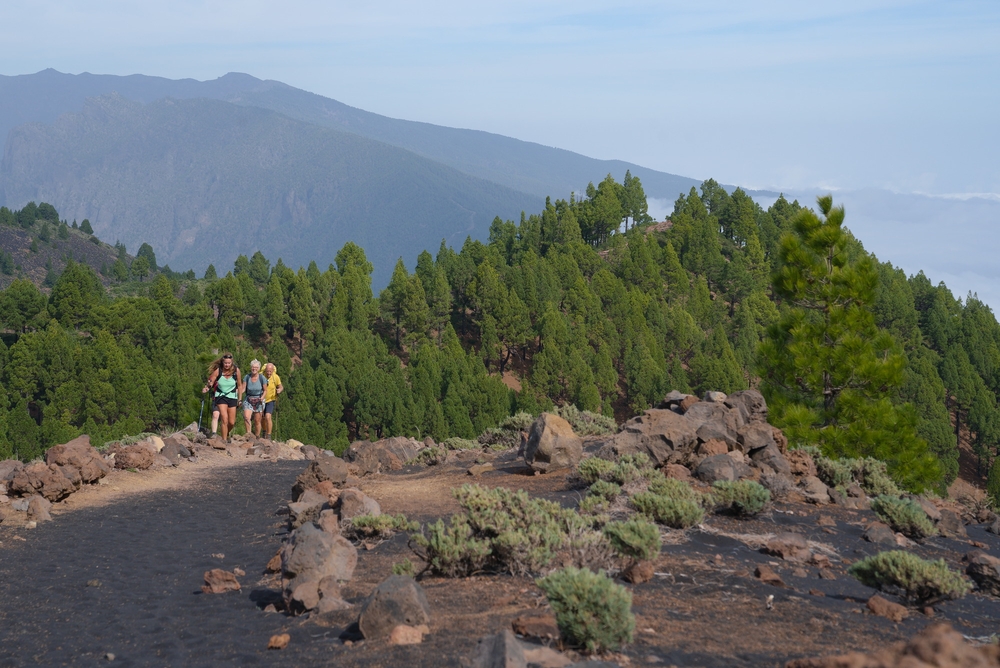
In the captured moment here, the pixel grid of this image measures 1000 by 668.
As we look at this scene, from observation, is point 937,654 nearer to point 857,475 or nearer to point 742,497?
point 742,497

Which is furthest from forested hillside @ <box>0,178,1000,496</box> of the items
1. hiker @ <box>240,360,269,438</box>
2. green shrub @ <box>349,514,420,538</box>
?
green shrub @ <box>349,514,420,538</box>

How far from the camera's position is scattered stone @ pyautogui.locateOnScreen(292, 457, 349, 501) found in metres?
10.3

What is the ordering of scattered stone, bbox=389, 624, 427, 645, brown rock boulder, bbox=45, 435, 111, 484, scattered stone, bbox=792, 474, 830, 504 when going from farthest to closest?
1. brown rock boulder, bbox=45, 435, 111, 484
2. scattered stone, bbox=792, 474, 830, 504
3. scattered stone, bbox=389, 624, 427, 645

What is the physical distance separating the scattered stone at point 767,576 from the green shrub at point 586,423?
7.64 metres

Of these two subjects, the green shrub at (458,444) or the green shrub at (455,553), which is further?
the green shrub at (458,444)

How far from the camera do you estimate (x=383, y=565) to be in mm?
6984

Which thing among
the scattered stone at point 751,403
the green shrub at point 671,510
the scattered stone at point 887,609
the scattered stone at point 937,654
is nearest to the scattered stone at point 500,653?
the scattered stone at point 937,654

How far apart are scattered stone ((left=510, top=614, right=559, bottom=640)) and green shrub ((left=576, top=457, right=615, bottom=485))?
4.44 meters

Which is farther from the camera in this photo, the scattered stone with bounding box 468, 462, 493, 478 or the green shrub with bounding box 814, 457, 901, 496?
the scattered stone with bounding box 468, 462, 493, 478

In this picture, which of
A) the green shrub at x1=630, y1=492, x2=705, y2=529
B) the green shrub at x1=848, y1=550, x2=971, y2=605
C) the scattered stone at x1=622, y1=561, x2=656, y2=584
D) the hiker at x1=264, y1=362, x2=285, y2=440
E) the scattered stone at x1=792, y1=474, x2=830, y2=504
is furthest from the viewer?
the hiker at x1=264, y1=362, x2=285, y2=440

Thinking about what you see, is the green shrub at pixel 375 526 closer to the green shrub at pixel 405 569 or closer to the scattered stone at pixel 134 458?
the green shrub at pixel 405 569

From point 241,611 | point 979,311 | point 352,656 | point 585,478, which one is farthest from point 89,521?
point 979,311

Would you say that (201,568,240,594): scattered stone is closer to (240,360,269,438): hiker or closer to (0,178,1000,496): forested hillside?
(240,360,269,438): hiker

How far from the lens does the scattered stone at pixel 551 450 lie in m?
10.5
